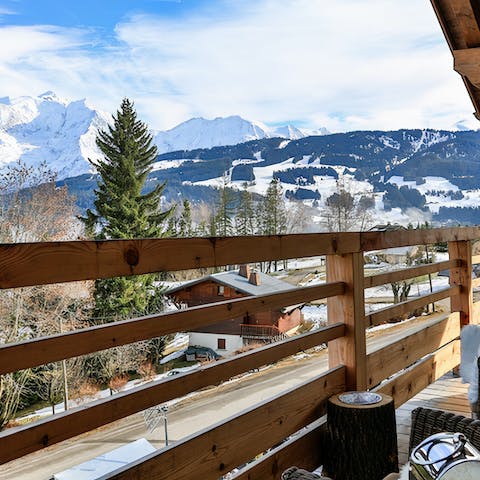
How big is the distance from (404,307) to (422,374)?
380 mm

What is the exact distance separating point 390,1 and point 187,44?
144 feet

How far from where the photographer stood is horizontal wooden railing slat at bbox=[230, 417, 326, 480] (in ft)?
5.14

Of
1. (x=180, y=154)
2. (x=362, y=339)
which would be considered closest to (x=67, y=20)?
(x=180, y=154)

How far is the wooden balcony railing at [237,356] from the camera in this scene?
3.44 feet

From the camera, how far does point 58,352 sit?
1.07m

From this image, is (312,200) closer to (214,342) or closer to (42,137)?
(214,342)

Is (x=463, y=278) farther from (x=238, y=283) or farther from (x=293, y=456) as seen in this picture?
(x=238, y=283)

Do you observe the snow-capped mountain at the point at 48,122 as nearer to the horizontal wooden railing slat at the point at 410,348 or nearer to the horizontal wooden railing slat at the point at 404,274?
the horizontal wooden railing slat at the point at 404,274

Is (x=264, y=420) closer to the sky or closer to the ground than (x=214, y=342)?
closer to the sky

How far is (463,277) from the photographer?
3.19 m

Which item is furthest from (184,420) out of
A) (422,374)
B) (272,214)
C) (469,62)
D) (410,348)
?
(272,214)

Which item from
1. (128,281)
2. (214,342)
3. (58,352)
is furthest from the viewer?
(128,281)

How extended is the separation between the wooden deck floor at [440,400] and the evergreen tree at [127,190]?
48.7ft

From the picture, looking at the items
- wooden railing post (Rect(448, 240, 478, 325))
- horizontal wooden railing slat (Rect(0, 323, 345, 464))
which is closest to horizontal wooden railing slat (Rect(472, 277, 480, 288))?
wooden railing post (Rect(448, 240, 478, 325))
